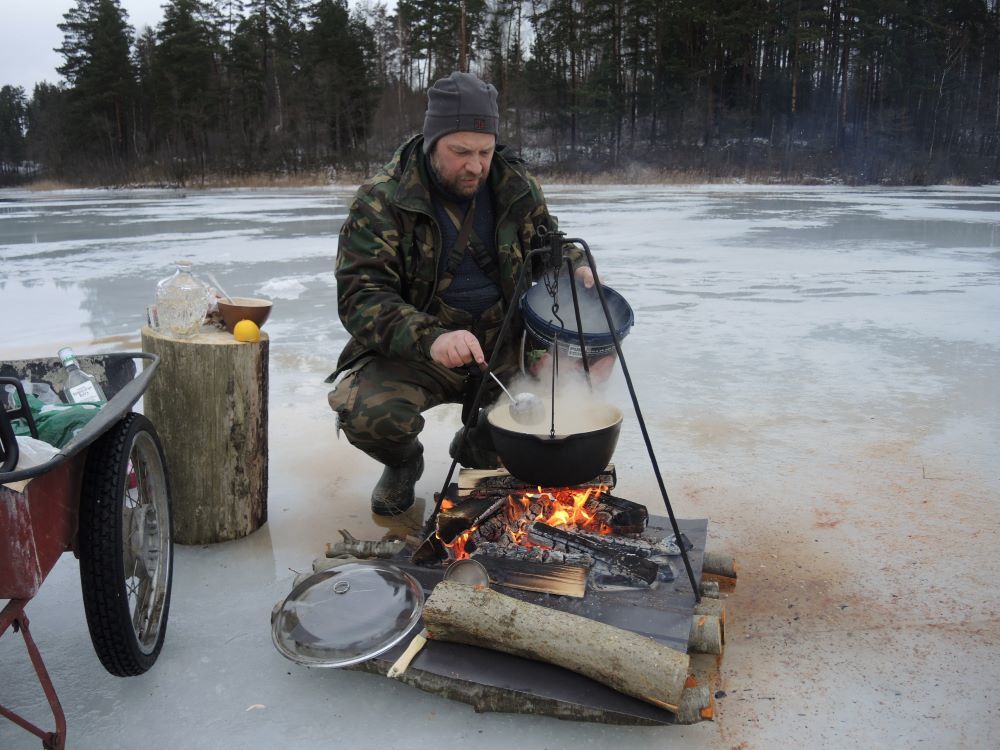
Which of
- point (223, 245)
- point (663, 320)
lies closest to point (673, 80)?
point (223, 245)

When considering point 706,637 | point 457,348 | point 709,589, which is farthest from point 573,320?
point 706,637

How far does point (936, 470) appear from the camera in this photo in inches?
143

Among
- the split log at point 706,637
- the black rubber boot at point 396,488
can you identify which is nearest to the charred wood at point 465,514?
the black rubber boot at point 396,488

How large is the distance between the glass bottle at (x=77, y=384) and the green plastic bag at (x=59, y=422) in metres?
0.18

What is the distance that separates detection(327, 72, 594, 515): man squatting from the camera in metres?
3.03

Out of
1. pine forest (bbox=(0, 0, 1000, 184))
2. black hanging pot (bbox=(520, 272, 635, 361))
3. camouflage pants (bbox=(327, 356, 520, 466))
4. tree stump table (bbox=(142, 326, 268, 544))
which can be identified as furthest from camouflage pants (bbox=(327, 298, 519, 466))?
pine forest (bbox=(0, 0, 1000, 184))

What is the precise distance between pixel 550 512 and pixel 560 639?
2.84ft

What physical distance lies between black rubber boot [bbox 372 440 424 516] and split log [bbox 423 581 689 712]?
1158mm

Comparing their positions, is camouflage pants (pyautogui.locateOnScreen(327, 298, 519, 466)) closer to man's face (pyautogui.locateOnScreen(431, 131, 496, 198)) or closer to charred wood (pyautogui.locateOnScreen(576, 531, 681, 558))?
man's face (pyautogui.locateOnScreen(431, 131, 496, 198))

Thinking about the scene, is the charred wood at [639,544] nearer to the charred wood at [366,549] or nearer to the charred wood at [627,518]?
the charred wood at [627,518]

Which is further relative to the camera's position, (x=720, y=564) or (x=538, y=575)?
(x=720, y=564)

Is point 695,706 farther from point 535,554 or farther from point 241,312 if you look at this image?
point 241,312

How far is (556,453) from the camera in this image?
7.68 ft

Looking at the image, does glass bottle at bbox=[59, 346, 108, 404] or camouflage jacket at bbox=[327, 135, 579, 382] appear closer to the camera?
glass bottle at bbox=[59, 346, 108, 404]
